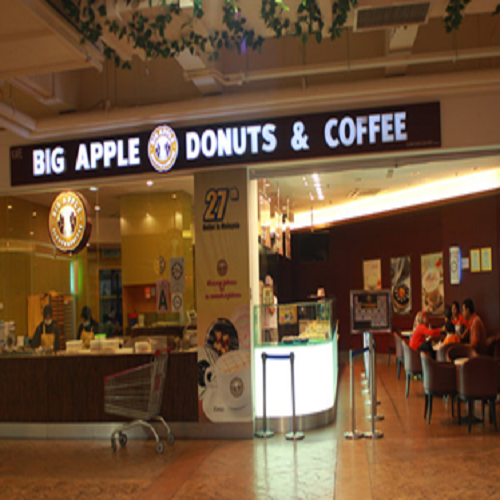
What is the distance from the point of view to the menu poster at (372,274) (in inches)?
651

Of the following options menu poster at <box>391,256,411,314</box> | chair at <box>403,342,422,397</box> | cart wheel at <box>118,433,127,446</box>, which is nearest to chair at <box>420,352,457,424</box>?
chair at <box>403,342,422,397</box>

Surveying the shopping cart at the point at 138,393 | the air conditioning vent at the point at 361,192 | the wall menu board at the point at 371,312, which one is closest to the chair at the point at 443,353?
the wall menu board at the point at 371,312

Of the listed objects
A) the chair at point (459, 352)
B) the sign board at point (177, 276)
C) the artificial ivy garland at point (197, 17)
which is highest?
the artificial ivy garland at point (197, 17)

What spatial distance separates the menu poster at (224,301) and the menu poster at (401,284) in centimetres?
885

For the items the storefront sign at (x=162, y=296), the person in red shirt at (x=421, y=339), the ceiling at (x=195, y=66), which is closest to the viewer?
the ceiling at (x=195, y=66)

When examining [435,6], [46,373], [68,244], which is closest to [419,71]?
[435,6]

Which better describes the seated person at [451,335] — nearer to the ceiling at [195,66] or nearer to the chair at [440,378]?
the chair at [440,378]

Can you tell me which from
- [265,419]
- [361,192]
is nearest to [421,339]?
[361,192]

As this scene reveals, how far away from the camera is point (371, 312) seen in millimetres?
8000

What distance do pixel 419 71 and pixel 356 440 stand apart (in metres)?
4.46

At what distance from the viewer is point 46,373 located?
8289 millimetres

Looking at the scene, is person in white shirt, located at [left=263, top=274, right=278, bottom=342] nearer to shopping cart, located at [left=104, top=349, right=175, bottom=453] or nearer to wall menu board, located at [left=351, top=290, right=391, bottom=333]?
wall menu board, located at [left=351, top=290, right=391, bottom=333]

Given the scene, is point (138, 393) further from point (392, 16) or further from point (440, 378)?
point (392, 16)

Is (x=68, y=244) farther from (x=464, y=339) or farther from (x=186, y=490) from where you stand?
(x=464, y=339)
